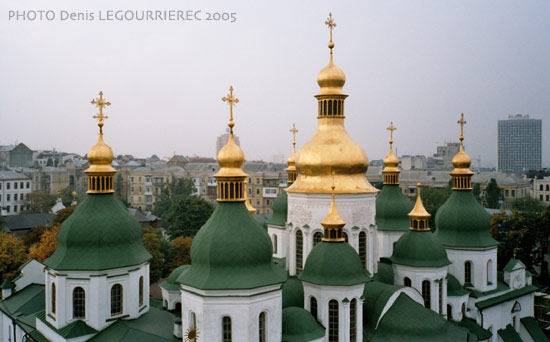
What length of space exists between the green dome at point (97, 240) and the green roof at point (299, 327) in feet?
20.8

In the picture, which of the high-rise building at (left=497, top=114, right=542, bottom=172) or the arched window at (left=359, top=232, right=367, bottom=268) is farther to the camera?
the high-rise building at (left=497, top=114, right=542, bottom=172)

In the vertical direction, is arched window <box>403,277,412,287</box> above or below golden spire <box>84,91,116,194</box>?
below

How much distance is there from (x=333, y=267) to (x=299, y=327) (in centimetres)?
232

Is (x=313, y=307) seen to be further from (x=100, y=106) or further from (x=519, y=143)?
(x=519, y=143)

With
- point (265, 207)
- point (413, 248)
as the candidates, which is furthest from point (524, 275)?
point (265, 207)

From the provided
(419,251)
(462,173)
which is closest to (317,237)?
(419,251)

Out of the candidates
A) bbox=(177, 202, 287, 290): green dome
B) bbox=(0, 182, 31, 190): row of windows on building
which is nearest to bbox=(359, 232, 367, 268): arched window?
bbox=(177, 202, 287, 290): green dome

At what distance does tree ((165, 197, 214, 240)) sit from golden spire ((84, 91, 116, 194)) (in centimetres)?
2481

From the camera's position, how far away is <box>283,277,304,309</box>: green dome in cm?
1803

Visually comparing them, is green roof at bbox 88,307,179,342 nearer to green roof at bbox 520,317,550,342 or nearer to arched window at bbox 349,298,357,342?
arched window at bbox 349,298,357,342

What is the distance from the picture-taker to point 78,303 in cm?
1766

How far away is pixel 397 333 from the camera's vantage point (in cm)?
1725

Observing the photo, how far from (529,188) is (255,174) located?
4237 cm

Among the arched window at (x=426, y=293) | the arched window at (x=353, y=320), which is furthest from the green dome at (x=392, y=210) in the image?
the arched window at (x=353, y=320)
